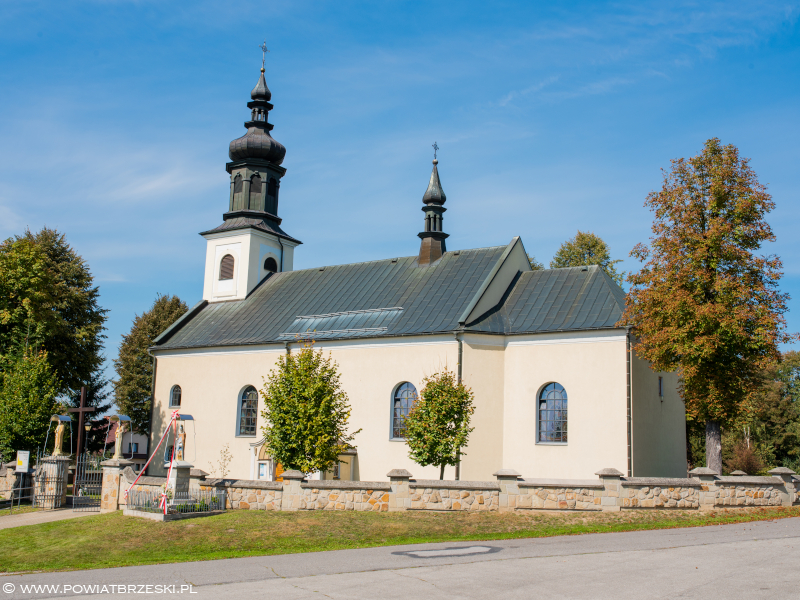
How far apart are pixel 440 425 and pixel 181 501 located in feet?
24.2

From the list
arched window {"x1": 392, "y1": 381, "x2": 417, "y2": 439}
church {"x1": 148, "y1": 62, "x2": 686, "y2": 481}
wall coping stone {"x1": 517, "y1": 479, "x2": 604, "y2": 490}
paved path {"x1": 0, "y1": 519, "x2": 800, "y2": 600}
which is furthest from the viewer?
arched window {"x1": 392, "y1": 381, "x2": 417, "y2": 439}

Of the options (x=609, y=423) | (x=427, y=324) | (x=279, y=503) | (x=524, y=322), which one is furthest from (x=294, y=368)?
(x=609, y=423)

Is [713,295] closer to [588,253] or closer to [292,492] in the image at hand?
[292,492]

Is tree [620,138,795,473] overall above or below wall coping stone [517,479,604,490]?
above

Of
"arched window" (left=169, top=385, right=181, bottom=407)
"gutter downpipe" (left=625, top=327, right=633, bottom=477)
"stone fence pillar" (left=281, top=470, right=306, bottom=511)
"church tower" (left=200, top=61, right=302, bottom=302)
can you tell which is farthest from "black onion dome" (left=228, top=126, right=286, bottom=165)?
"stone fence pillar" (left=281, top=470, right=306, bottom=511)

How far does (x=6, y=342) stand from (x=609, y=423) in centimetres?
2483

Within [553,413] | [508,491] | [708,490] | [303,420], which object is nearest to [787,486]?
[708,490]

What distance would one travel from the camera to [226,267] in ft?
107

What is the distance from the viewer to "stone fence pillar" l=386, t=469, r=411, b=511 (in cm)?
1630

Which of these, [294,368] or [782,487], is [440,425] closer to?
[294,368]

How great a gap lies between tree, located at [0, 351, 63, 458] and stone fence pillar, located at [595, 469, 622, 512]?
62.5 ft

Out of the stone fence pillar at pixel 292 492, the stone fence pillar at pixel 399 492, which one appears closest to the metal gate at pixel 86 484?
the stone fence pillar at pixel 292 492

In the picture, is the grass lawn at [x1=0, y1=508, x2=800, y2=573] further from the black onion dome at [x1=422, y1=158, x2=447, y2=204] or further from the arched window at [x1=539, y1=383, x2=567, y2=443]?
the black onion dome at [x1=422, y1=158, x2=447, y2=204]

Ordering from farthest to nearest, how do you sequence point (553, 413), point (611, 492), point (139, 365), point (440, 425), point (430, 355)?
point (139, 365) → point (430, 355) → point (553, 413) → point (440, 425) → point (611, 492)
